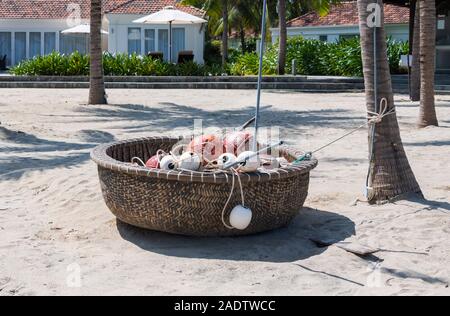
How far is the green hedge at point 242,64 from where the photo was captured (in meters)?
26.0

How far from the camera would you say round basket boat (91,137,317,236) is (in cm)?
586

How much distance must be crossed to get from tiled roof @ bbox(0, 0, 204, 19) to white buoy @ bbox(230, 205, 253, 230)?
3020cm

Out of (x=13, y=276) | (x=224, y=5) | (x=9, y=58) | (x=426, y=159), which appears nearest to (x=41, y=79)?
(x=9, y=58)

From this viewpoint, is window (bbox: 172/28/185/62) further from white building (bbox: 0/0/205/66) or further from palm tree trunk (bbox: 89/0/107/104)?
palm tree trunk (bbox: 89/0/107/104)

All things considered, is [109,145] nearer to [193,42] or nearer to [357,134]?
[357,134]

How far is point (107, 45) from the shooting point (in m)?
37.5

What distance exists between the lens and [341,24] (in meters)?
38.6

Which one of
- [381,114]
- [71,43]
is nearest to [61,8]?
[71,43]

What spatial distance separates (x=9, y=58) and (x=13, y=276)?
32293 millimetres

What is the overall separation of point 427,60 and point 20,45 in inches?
1048

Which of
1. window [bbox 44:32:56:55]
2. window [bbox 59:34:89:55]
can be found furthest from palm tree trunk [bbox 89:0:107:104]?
window [bbox 44:32:56:55]

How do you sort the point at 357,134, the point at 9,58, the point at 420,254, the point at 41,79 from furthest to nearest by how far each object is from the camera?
the point at 9,58
the point at 41,79
the point at 357,134
the point at 420,254

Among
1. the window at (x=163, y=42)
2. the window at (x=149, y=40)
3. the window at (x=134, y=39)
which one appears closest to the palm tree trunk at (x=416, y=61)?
the window at (x=163, y=42)
